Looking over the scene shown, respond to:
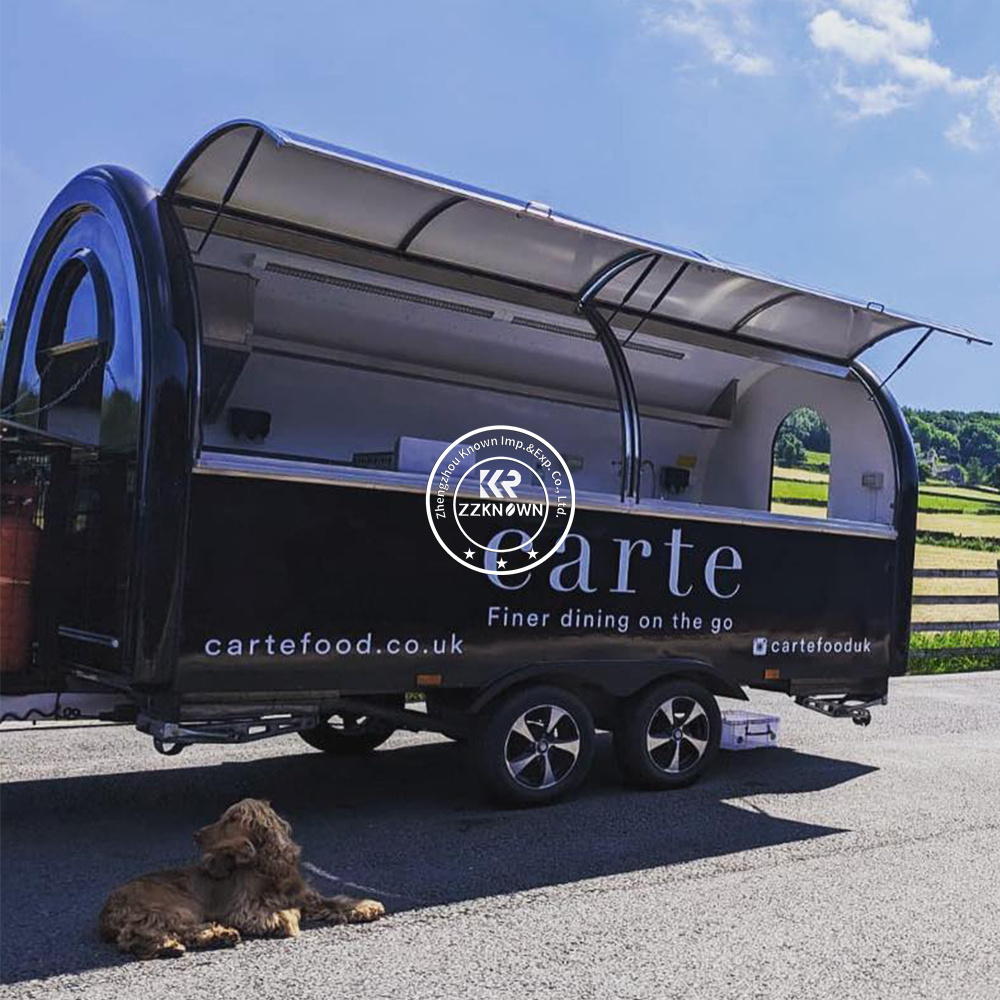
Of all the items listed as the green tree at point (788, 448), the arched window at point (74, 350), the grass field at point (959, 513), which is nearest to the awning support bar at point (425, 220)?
the arched window at point (74, 350)

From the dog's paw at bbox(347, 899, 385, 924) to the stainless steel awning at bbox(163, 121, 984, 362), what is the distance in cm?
332

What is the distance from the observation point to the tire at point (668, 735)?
7.38 metres

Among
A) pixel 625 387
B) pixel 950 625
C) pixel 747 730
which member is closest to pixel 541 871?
pixel 625 387

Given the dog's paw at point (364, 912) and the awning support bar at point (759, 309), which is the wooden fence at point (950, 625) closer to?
the awning support bar at point (759, 309)

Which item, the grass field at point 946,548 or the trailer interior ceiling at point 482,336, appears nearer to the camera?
the trailer interior ceiling at point 482,336

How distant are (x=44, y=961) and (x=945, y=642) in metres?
14.3

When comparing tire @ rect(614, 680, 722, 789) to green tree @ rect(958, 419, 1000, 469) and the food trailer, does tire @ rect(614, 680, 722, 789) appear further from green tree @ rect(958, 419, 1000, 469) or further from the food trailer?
green tree @ rect(958, 419, 1000, 469)

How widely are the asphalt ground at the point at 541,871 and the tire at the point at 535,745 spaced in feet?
0.50

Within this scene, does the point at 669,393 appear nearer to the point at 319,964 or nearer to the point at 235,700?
the point at 235,700

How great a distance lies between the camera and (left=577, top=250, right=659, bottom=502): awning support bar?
7.35 meters

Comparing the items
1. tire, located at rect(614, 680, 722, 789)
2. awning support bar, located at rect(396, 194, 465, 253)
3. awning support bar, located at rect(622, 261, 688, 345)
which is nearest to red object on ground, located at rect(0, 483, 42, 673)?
awning support bar, located at rect(396, 194, 465, 253)

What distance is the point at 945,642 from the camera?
54.2ft

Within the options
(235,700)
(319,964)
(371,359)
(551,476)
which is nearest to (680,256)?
(551,476)

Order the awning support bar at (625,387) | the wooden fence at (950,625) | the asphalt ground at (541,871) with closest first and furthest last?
the asphalt ground at (541,871) < the awning support bar at (625,387) < the wooden fence at (950,625)
